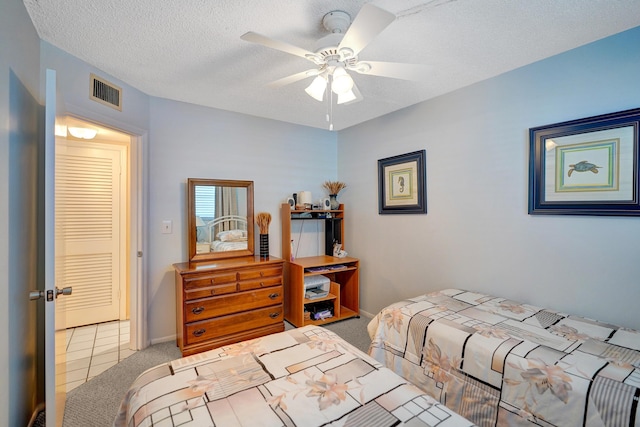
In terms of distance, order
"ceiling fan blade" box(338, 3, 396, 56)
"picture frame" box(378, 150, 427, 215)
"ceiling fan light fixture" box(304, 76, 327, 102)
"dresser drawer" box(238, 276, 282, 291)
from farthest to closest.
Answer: "picture frame" box(378, 150, 427, 215), "dresser drawer" box(238, 276, 282, 291), "ceiling fan light fixture" box(304, 76, 327, 102), "ceiling fan blade" box(338, 3, 396, 56)

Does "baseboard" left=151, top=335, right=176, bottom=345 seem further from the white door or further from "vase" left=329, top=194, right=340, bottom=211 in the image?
"vase" left=329, top=194, right=340, bottom=211

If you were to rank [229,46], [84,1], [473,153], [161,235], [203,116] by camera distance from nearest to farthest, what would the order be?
[84,1] → [229,46] → [473,153] → [161,235] → [203,116]

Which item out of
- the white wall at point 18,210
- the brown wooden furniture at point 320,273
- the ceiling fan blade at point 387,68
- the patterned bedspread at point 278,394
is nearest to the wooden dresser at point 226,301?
the brown wooden furniture at point 320,273

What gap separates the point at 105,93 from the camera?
2.16m

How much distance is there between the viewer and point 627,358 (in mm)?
1272

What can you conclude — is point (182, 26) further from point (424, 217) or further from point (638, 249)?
point (638, 249)

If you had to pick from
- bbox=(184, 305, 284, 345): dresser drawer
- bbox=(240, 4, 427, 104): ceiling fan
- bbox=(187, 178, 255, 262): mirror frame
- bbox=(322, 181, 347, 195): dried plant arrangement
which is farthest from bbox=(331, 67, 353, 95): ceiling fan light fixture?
bbox=(184, 305, 284, 345): dresser drawer

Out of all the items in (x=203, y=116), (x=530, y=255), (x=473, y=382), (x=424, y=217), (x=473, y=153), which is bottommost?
(x=473, y=382)

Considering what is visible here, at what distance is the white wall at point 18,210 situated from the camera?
123 centimetres

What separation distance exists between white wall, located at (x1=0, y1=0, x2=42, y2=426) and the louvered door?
1.69 meters

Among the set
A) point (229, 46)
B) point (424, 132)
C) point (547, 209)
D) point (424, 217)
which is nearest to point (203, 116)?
point (229, 46)

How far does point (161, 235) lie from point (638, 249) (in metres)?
3.58

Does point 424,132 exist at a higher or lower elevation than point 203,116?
lower

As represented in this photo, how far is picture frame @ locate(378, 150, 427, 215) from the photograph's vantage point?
2770 mm
